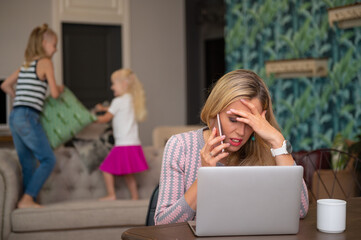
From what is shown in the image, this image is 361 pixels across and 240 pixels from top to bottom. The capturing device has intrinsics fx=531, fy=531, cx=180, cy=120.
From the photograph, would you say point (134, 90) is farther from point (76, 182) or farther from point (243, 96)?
point (243, 96)

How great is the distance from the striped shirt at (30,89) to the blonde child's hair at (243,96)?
2.31 m

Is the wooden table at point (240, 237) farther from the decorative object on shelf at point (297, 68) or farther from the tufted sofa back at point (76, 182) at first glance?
the decorative object on shelf at point (297, 68)

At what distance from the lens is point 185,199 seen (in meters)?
1.67

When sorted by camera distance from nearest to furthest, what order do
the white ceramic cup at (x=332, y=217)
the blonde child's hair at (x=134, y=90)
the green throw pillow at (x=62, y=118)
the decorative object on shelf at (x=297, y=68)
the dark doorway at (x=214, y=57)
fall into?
1. the white ceramic cup at (x=332, y=217)
2. the green throw pillow at (x=62, y=118)
3. the blonde child's hair at (x=134, y=90)
4. the decorative object on shelf at (x=297, y=68)
5. the dark doorway at (x=214, y=57)

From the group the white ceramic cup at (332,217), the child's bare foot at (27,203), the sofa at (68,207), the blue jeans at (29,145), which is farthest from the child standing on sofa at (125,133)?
the white ceramic cup at (332,217)

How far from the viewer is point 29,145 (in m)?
3.83

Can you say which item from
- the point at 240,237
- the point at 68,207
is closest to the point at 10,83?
the point at 68,207

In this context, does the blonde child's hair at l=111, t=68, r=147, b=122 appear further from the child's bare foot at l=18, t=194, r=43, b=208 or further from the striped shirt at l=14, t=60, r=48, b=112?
the child's bare foot at l=18, t=194, r=43, b=208

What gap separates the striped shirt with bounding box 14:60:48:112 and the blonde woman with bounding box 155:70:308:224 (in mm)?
2229

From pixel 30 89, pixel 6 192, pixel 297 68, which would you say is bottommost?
pixel 6 192

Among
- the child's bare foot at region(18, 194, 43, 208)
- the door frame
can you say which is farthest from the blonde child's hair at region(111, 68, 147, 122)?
the door frame

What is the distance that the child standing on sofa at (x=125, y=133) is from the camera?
4016mm

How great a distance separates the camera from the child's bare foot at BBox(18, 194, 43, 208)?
11.9ft

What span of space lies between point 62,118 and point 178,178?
2.44 metres
